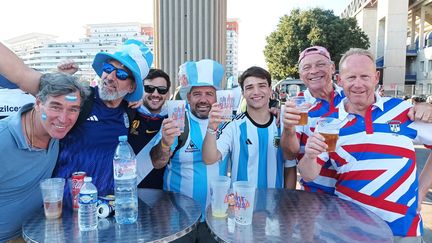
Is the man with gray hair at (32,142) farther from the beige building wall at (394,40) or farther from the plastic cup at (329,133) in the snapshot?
the beige building wall at (394,40)

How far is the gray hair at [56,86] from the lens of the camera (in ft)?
7.02

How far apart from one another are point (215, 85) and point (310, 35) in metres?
30.9

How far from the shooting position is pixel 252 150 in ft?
9.25

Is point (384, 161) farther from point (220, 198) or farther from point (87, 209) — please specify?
point (87, 209)

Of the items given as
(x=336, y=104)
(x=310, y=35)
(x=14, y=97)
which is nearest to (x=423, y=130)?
(x=336, y=104)

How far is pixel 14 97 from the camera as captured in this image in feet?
13.2

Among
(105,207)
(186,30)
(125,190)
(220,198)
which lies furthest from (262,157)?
(186,30)

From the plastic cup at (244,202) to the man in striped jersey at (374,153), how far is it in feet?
1.83

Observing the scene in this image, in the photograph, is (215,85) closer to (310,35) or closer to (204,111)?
(204,111)

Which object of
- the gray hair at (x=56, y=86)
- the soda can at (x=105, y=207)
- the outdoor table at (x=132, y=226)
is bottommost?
the outdoor table at (x=132, y=226)

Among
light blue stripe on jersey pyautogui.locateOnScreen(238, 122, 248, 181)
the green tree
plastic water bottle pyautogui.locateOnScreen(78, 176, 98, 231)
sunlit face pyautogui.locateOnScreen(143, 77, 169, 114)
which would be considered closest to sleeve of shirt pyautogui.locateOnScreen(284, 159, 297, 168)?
light blue stripe on jersey pyautogui.locateOnScreen(238, 122, 248, 181)

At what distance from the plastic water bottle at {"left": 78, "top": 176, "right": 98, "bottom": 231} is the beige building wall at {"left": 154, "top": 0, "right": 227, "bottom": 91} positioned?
30.5 feet

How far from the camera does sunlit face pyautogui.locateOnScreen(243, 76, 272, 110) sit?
9.26 ft

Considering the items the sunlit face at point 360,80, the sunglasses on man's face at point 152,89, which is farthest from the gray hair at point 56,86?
the sunlit face at point 360,80
